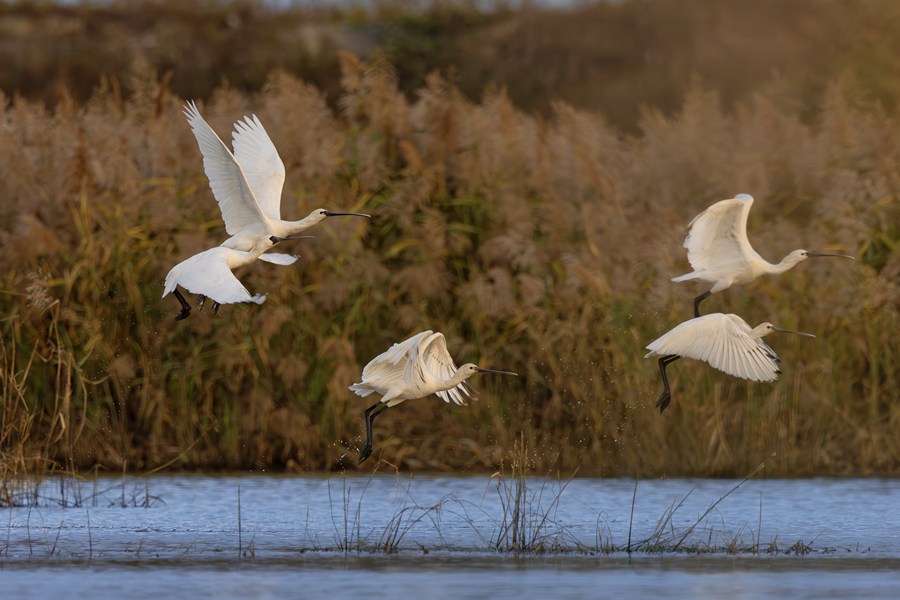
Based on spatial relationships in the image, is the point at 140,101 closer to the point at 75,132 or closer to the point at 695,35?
the point at 75,132

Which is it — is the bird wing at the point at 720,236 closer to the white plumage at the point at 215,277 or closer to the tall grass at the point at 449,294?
the tall grass at the point at 449,294

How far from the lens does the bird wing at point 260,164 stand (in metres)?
8.54

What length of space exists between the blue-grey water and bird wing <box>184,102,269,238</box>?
64.7 inches

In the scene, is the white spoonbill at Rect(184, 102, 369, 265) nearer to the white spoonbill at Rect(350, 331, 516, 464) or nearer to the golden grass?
the white spoonbill at Rect(350, 331, 516, 464)

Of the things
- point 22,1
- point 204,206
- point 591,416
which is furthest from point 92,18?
point 591,416

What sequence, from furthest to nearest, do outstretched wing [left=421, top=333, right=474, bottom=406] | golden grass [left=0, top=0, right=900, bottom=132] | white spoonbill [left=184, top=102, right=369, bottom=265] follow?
golden grass [left=0, top=0, right=900, bottom=132]
outstretched wing [left=421, top=333, right=474, bottom=406]
white spoonbill [left=184, top=102, right=369, bottom=265]

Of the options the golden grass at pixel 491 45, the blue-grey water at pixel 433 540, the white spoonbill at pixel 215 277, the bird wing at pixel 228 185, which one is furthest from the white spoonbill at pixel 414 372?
the golden grass at pixel 491 45

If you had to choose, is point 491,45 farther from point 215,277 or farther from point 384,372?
point 215,277

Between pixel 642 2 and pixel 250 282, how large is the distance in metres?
23.3

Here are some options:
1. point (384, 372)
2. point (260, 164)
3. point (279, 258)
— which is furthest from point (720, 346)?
point (260, 164)

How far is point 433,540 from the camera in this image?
26.9ft

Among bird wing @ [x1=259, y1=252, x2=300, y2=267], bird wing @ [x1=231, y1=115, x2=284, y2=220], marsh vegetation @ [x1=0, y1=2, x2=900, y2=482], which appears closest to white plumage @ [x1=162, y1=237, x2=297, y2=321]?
bird wing @ [x1=259, y1=252, x2=300, y2=267]

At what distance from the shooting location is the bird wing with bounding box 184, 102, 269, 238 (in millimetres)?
7730

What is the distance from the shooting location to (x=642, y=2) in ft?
107
